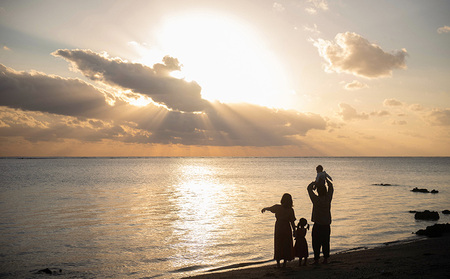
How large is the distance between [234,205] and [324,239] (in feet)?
75.5

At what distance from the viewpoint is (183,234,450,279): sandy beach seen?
10.2 metres

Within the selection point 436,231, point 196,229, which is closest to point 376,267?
point 436,231

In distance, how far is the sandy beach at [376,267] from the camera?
10.2 m

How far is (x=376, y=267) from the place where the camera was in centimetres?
1143

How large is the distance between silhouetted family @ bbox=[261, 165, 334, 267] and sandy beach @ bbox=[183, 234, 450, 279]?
2.32 ft

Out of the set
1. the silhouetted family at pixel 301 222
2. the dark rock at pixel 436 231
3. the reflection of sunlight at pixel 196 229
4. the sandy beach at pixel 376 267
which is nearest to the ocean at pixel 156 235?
the reflection of sunlight at pixel 196 229

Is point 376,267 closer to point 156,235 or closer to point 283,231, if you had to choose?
point 283,231

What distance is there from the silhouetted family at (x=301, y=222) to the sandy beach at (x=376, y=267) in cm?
71

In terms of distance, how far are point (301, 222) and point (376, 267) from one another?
315cm

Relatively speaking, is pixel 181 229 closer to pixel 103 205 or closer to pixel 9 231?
pixel 9 231

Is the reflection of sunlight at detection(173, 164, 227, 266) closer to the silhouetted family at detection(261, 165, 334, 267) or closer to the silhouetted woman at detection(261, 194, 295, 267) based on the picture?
the silhouetted woman at detection(261, 194, 295, 267)

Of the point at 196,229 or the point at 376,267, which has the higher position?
the point at 376,267

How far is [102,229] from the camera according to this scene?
22609 millimetres

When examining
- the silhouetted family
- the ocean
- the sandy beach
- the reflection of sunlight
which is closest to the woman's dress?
the silhouetted family
